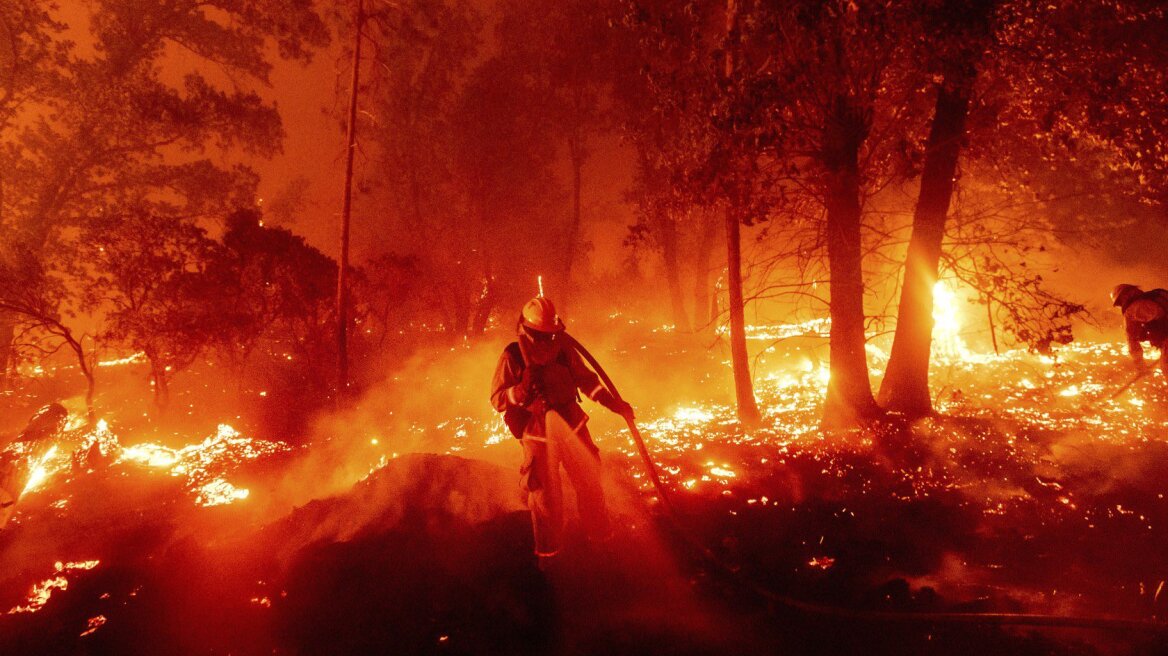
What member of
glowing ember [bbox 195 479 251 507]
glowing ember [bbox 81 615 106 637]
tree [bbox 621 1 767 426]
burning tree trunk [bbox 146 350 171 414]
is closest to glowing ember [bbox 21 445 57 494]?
glowing ember [bbox 195 479 251 507]

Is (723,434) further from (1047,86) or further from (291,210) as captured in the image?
(291,210)

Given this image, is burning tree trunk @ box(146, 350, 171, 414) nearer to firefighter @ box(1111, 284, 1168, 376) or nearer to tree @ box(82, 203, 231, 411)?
tree @ box(82, 203, 231, 411)

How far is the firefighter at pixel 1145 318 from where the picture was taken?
731cm

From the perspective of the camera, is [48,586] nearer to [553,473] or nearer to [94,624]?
[94,624]

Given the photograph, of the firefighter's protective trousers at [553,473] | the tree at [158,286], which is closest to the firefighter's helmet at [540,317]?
the firefighter's protective trousers at [553,473]

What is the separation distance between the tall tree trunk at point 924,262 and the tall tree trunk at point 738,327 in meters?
2.11

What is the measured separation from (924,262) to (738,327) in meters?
2.84

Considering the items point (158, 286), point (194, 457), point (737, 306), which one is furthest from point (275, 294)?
point (737, 306)

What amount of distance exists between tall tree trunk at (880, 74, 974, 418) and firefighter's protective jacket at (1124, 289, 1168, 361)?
2.36 meters

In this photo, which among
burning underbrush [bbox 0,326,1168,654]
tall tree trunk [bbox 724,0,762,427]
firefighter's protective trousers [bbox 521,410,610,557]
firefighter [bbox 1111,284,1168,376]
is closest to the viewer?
burning underbrush [bbox 0,326,1168,654]

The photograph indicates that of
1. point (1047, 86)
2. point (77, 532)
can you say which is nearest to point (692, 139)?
point (1047, 86)

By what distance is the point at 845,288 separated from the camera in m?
8.51

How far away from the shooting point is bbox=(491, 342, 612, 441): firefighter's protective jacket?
5215 mm

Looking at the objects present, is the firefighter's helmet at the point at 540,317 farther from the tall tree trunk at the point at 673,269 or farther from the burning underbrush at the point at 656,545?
the tall tree trunk at the point at 673,269
